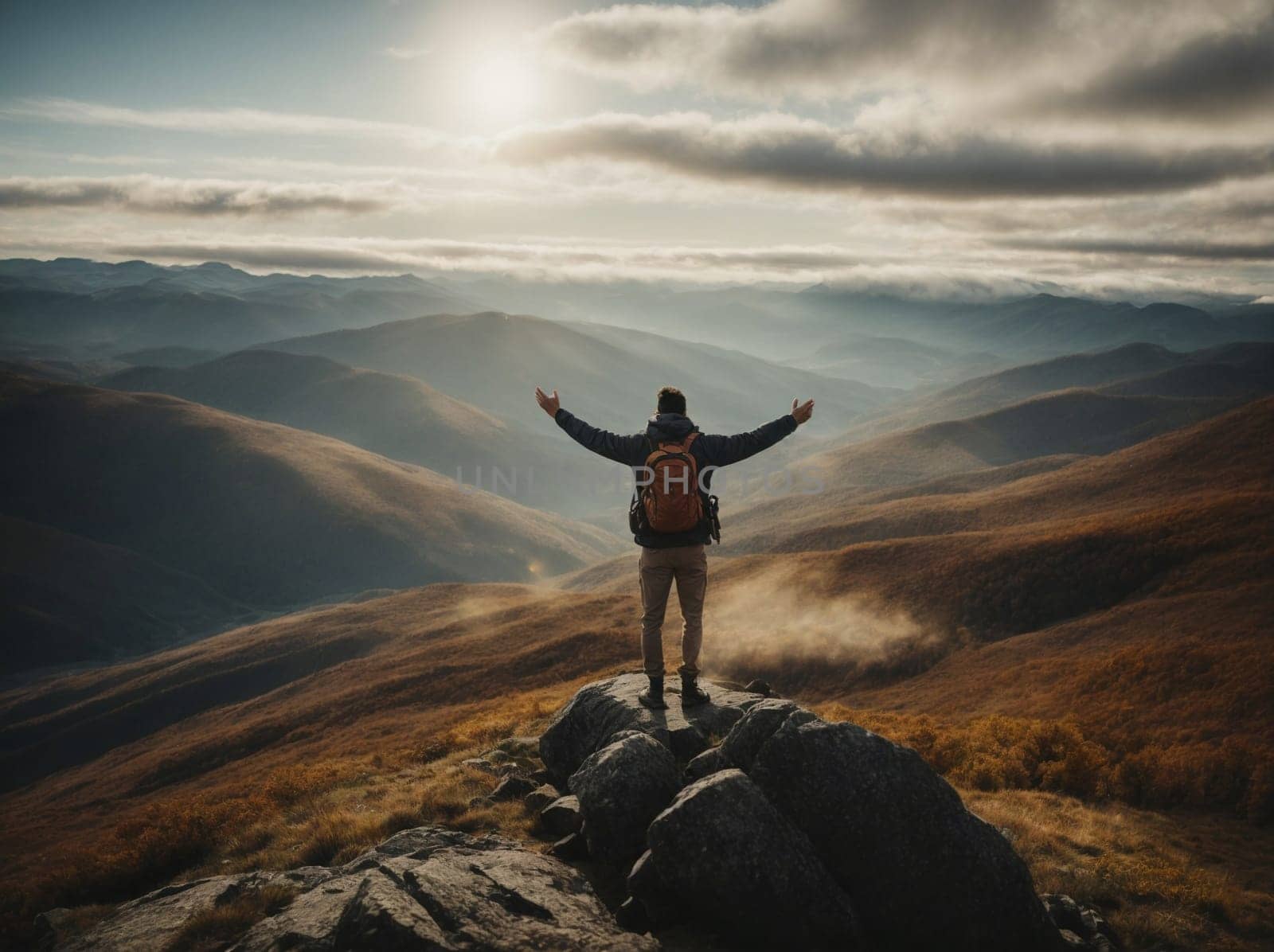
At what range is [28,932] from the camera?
10.5m

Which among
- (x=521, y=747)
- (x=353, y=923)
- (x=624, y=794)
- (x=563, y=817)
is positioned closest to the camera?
(x=353, y=923)

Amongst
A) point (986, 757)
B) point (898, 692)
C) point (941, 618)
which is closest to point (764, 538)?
point (941, 618)

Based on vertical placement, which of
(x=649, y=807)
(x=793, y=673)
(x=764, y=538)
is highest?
(x=649, y=807)

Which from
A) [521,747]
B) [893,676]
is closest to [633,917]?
[521,747]

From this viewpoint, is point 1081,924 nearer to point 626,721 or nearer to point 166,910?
point 626,721

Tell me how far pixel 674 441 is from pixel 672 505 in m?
1.02

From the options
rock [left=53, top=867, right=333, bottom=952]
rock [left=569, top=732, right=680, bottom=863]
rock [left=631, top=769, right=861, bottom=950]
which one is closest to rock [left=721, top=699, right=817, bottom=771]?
rock [left=569, top=732, right=680, bottom=863]

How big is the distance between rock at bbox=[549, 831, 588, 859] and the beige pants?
2.78 meters

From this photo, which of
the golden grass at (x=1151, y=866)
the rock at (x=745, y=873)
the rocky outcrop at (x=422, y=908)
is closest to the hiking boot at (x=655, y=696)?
the rocky outcrop at (x=422, y=908)

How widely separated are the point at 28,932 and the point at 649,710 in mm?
10499

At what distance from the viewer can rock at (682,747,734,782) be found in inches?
358

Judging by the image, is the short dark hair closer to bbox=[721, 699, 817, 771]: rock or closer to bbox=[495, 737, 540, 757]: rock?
bbox=[721, 699, 817, 771]: rock

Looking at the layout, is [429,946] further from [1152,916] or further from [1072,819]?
[1072,819]

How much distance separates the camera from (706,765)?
30.4 ft
